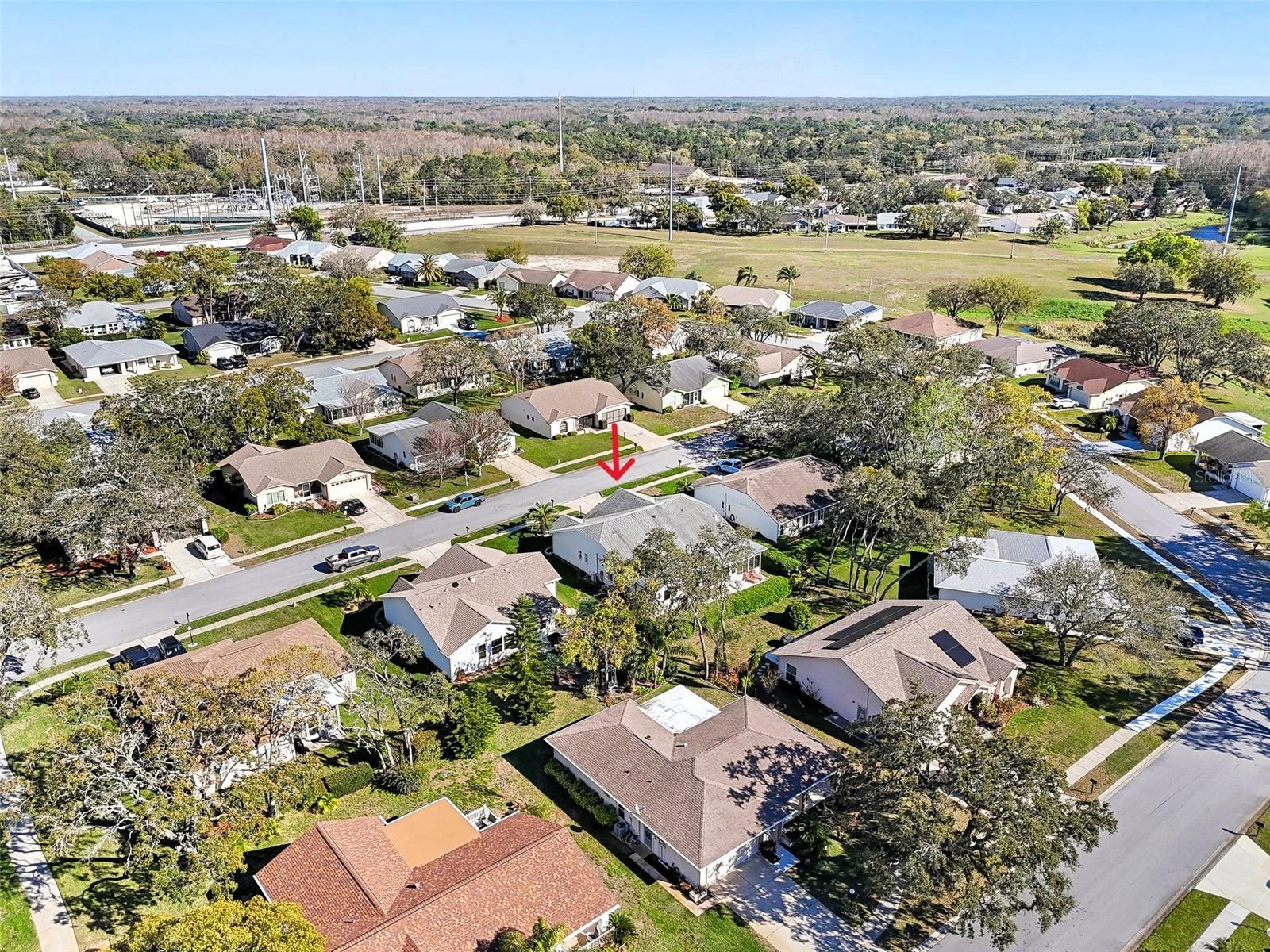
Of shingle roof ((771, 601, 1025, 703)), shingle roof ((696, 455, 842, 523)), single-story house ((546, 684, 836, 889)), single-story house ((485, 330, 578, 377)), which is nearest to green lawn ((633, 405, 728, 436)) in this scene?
single-story house ((485, 330, 578, 377))

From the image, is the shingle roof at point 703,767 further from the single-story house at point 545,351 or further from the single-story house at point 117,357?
the single-story house at point 117,357

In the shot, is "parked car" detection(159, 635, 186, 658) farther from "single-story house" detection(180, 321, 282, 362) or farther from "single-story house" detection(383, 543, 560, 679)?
"single-story house" detection(180, 321, 282, 362)

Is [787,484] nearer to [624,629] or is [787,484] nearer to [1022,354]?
[624,629]

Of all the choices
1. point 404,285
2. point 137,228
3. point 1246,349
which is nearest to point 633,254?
point 404,285

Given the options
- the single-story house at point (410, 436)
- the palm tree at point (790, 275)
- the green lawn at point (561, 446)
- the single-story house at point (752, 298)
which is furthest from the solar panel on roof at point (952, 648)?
the palm tree at point (790, 275)

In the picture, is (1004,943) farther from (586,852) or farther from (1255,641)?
(1255,641)

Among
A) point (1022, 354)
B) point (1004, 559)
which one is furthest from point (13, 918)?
point (1022, 354)
